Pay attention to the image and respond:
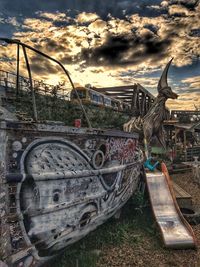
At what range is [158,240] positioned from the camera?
6332 millimetres

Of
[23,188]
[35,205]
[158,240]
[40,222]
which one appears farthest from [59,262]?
[158,240]

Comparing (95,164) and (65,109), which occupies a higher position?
(65,109)

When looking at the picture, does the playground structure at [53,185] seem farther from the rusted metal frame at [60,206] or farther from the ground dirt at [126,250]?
the ground dirt at [126,250]

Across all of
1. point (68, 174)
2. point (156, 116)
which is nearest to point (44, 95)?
point (68, 174)

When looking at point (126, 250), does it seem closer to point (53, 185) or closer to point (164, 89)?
point (53, 185)

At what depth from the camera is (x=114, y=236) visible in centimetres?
622

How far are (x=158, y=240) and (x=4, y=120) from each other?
503 centimetres

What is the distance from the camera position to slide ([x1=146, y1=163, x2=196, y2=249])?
5953mm

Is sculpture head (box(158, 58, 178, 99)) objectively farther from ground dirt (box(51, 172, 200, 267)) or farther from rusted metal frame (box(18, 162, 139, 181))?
rusted metal frame (box(18, 162, 139, 181))

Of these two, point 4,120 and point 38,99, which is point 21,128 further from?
point 38,99

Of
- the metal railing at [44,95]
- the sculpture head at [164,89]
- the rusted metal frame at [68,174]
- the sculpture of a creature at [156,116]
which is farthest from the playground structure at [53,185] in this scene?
the sculpture head at [164,89]

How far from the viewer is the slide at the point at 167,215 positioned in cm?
595

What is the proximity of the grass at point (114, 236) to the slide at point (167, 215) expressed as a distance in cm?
39

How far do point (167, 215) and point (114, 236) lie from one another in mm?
2014
